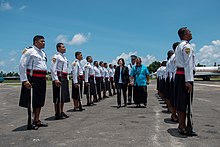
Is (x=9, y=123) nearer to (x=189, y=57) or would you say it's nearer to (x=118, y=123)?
(x=118, y=123)

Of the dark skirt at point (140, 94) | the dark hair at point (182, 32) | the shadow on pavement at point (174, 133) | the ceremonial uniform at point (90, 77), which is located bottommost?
the shadow on pavement at point (174, 133)

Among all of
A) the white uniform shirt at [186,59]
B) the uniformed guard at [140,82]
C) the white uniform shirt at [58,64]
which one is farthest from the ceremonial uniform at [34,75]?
the uniformed guard at [140,82]

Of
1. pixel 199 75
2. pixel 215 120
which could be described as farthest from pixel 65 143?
pixel 199 75

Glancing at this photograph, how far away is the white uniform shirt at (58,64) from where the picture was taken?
656cm

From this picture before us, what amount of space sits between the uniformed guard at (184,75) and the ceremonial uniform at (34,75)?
3199 millimetres

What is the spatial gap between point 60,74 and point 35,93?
1452mm

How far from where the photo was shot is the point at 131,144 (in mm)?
4129

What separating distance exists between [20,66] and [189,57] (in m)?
3.73

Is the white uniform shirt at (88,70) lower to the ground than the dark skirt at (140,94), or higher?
higher

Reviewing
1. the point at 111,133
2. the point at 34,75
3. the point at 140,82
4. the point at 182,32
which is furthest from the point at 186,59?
the point at 140,82

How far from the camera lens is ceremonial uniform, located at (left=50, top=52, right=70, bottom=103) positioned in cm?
664

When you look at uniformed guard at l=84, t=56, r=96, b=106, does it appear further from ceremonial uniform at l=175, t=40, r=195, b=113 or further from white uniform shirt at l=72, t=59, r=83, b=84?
ceremonial uniform at l=175, t=40, r=195, b=113

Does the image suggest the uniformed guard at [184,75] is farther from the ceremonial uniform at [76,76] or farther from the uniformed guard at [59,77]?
the ceremonial uniform at [76,76]

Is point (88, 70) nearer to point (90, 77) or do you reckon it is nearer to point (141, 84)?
point (90, 77)
